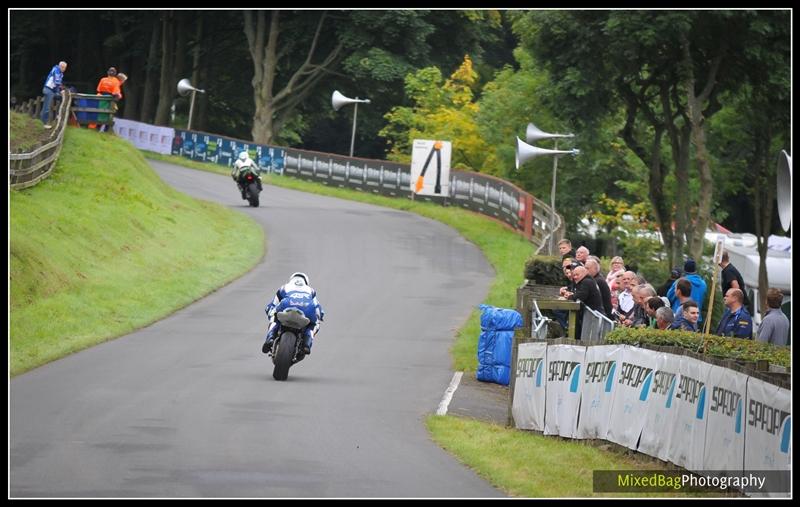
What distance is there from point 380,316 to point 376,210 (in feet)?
63.8

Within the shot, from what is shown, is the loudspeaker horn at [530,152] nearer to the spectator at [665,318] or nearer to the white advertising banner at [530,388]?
the white advertising banner at [530,388]

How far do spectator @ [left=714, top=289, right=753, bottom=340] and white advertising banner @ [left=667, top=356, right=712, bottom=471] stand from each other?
293cm

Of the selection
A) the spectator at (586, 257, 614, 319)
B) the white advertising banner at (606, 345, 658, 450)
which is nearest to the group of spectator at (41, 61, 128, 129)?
the spectator at (586, 257, 614, 319)

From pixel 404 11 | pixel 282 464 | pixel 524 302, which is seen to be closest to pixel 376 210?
pixel 404 11

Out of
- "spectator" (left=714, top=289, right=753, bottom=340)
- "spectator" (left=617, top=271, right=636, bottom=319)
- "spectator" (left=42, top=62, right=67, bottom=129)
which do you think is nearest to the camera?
"spectator" (left=714, top=289, right=753, bottom=340)

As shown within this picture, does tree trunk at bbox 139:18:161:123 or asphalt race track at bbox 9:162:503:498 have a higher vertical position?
tree trunk at bbox 139:18:161:123

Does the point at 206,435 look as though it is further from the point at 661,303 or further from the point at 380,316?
the point at 380,316

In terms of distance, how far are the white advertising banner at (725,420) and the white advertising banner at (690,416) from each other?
0.14 meters

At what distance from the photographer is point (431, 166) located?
4722 centimetres

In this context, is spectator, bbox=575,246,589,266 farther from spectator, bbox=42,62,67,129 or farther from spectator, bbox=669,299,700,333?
spectator, bbox=42,62,67,129

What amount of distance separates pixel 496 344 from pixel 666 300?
11.5 feet

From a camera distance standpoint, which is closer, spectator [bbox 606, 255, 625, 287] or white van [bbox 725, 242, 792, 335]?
spectator [bbox 606, 255, 625, 287]

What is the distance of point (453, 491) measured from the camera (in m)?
12.1

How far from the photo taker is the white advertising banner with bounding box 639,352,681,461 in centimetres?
1274
